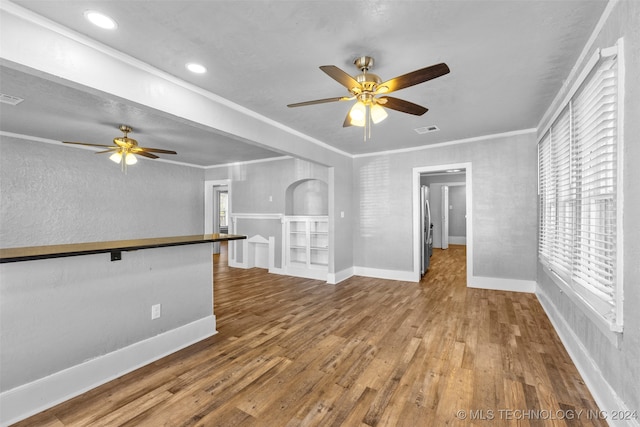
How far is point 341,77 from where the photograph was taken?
77.4 inches

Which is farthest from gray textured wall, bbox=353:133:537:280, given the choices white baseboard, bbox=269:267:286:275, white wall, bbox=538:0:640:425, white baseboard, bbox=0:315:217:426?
white baseboard, bbox=0:315:217:426

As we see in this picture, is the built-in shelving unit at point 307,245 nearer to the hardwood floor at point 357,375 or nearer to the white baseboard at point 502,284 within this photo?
the hardwood floor at point 357,375

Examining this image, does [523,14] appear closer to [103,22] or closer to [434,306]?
[103,22]

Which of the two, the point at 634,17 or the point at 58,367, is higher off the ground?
the point at 634,17

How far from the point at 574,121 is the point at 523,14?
3.69 feet

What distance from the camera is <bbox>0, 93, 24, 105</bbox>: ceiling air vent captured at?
3.06 m

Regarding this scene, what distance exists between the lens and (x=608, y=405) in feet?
5.54

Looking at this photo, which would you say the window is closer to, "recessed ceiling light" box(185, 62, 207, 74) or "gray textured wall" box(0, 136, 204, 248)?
"recessed ceiling light" box(185, 62, 207, 74)

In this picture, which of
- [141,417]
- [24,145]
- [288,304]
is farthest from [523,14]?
[24,145]

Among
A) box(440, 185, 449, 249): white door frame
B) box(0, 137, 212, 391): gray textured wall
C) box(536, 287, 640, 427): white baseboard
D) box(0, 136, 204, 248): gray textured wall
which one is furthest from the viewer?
box(440, 185, 449, 249): white door frame

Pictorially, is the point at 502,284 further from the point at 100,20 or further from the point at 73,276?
the point at 100,20

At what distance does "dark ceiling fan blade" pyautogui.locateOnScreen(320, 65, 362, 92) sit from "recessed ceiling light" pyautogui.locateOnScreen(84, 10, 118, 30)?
142cm

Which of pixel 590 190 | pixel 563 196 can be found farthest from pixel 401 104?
pixel 563 196

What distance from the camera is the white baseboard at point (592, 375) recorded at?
5.12 feet
